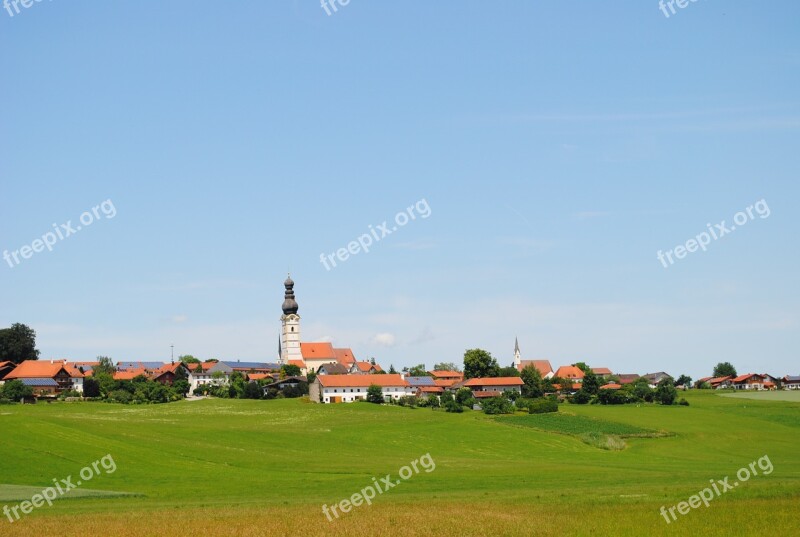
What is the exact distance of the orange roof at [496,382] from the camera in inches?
7397

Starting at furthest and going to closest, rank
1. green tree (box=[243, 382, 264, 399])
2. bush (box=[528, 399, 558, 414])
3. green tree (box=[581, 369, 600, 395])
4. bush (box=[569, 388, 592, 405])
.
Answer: green tree (box=[243, 382, 264, 399]) → green tree (box=[581, 369, 600, 395]) → bush (box=[569, 388, 592, 405]) → bush (box=[528, 399, 558, 414])

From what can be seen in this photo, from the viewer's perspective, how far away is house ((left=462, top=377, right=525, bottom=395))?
187375mm

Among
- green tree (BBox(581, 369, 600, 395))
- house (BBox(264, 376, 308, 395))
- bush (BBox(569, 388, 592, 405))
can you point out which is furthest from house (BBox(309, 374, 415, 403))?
green tree (BBox(581, 369, 600, 395))

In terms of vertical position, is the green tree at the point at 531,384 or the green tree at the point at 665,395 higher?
the green tree at the point at 531,384

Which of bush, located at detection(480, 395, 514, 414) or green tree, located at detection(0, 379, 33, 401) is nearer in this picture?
bush, located at detection(480, 395, 514, 414)

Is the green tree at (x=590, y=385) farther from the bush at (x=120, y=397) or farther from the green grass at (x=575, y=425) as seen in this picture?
the bush at (x=120, y=397)

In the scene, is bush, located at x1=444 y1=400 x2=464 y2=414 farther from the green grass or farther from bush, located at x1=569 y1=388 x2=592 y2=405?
bush, located at x1=569 y1=388 x2=592 y2=405

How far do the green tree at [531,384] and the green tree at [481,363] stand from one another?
6740 millimetres

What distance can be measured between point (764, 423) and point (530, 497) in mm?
79695

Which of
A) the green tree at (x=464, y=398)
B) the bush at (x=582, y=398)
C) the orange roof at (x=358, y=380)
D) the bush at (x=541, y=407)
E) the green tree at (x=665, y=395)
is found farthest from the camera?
the orange roof at (x=358, y=380)

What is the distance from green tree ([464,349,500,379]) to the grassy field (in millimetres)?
63605

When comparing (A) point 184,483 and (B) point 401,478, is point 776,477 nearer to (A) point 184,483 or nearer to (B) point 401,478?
(B) point 401,478

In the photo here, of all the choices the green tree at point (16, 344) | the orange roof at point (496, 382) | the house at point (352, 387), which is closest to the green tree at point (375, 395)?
the house at point (352, 387)

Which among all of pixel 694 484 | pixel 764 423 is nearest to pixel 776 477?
pixel 694 484
